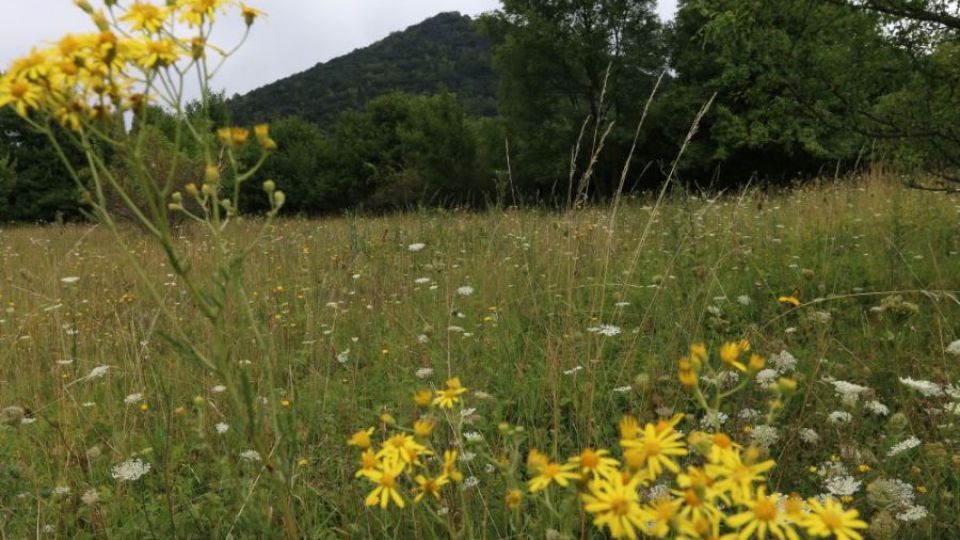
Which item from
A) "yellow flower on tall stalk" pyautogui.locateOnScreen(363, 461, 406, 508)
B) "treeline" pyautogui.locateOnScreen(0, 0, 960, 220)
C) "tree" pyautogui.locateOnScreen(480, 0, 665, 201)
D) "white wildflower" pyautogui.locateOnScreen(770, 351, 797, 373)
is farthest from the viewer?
"tree" pyautogui.locateOnScreen(480, 0, 665, 201)

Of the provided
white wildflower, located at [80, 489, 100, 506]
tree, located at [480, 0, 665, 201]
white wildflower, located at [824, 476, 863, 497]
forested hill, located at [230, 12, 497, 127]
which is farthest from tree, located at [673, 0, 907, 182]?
forested hill, located at [230, 12, 497, 127]

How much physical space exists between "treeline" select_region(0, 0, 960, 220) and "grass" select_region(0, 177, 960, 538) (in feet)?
2.04

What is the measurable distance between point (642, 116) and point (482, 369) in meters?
1.65

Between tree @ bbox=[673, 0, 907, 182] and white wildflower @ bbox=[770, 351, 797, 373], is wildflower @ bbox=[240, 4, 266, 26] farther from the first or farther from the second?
tree @ bbox=[673, 0, 907, 182]

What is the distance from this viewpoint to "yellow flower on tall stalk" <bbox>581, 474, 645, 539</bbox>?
684 mm

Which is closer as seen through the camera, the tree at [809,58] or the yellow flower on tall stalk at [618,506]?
the yellow flower on tall stalk at [618,506]

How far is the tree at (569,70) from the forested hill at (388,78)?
23.8m

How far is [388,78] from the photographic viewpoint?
5994 centimetres

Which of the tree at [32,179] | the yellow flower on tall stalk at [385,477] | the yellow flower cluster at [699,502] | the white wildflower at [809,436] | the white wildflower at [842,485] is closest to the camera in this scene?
the yellow flower cluster at [699,502]

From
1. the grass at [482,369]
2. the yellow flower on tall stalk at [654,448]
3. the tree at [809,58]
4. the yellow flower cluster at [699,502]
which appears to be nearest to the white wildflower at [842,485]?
the grass at [482,369]

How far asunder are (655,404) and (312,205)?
114 ft

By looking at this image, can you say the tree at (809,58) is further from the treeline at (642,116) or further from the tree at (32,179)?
the tree at (32,179)

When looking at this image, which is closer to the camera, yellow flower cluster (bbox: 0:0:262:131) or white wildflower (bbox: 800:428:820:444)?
yellow flower cluster (bbox: 0:0:262:131)

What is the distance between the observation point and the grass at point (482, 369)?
1.71 meters
